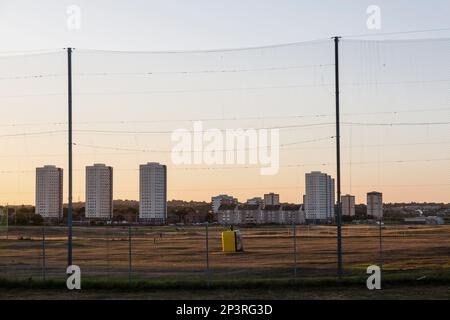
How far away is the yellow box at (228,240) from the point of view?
32.6 m

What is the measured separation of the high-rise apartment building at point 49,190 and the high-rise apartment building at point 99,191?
88 centimetres

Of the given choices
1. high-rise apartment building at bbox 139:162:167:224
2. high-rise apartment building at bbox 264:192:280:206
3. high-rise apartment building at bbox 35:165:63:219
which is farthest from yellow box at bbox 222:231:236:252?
high-rise apartment building at bbox 35:165:63:219

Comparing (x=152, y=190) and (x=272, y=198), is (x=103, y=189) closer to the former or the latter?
(x=152, y=190)

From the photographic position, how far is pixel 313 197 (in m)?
30.7

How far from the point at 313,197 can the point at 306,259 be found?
352 cm

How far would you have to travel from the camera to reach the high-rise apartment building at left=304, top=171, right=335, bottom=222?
2214 centimetres

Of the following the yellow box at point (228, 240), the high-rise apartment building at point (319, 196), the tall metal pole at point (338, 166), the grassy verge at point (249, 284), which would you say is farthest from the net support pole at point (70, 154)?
the yellow box at point (228, 240)

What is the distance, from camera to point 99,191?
22984mm

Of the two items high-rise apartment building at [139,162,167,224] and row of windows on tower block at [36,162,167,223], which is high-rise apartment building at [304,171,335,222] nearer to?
high-rise apartment building at [139,162,167,224]

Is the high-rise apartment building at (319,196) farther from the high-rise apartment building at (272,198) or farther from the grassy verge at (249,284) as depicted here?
the grassy verge at (249,284)

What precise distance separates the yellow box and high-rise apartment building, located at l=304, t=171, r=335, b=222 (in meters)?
3.98

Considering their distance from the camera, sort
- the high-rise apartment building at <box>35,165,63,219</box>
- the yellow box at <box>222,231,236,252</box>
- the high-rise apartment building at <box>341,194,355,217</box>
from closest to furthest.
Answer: the high-rise apartment building at <box>35,165,63,219</box>
the high-rise apartment building at <box>341,194,355,217</box>
the yellow box at <box>222,231,236,252</box>
